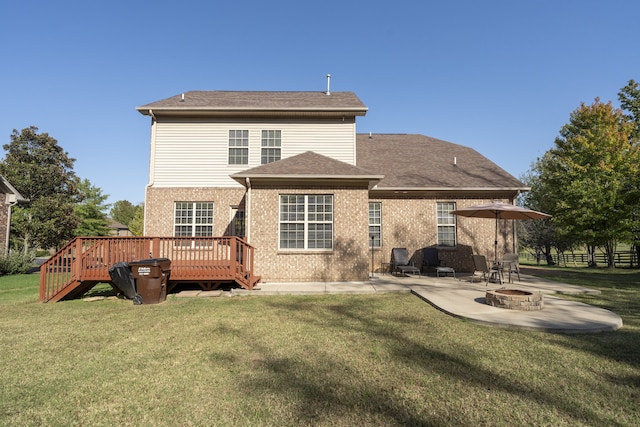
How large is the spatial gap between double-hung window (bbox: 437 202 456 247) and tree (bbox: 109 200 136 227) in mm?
81458

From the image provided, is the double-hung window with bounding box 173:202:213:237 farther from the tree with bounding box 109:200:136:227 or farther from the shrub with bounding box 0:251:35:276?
the tree with bounding box 109:200:136:227

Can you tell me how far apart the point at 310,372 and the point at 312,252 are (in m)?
6.79

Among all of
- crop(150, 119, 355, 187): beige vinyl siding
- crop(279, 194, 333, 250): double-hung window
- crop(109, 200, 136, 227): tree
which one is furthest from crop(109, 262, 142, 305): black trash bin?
crop(109, 200, 136, 227): tree

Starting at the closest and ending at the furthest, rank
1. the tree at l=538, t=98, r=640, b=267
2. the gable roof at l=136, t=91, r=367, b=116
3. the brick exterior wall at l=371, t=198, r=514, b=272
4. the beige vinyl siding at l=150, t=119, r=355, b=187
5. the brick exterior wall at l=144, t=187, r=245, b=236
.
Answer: the brick exterior wall at l=144, t=187, r=245, b=236 < the gable roof at l=136, t=91, r=367, b=116 < the beige vinyl siding at l=150, t=119, r=355, b=187 < the brick exterior wall at l=371, t=198, r=514, b=272 < the tree at l=538, t=98, r=640, b=267

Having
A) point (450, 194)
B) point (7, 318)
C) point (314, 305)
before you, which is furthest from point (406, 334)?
point (450, 194)

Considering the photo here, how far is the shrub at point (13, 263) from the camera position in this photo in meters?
15.2

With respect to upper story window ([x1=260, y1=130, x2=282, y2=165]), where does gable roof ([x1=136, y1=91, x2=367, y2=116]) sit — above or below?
above

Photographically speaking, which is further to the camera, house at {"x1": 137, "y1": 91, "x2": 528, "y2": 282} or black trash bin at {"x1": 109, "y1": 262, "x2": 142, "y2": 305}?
house at {"x1": 137, "y1": 91, "x2": 528, "y2": 282}

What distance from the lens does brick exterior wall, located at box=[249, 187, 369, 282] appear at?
10453mm

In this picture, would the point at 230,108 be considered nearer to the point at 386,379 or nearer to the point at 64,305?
the point at 64,305

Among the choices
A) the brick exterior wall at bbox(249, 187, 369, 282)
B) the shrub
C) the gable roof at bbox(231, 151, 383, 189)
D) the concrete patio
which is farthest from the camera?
the shrub

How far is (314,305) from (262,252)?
3.61m

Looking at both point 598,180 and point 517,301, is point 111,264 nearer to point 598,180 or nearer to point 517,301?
point 517,301

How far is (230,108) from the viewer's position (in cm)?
1304
